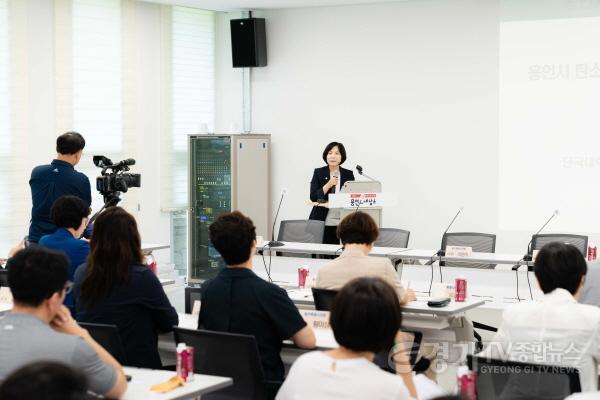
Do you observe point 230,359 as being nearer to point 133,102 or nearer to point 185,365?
point 185,365

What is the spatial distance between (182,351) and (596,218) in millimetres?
6118

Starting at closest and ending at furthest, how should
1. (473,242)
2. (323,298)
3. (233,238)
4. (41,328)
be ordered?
(41,328), (233,238), (323,298), (473,242)

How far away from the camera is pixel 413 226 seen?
9133 mm

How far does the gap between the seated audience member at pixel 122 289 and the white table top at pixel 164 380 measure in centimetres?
37

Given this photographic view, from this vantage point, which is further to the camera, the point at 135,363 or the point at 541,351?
the point at 135,363

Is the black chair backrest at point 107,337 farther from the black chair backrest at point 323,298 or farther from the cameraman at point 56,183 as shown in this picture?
the cameraman at point 56,183

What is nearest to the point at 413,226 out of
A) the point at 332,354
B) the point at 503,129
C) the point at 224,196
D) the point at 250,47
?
the point at 503,129

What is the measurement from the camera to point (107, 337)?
10.8 feet

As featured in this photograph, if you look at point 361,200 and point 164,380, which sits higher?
point 361,200

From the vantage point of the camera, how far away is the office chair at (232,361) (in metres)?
3.16

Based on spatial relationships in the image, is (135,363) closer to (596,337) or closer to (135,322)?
(135,322)

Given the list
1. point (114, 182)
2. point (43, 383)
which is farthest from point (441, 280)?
point (43, 383)

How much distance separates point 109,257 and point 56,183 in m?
2.17

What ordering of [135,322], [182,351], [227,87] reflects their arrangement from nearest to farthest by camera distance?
[182,351] < [135,322] < [227,87]
